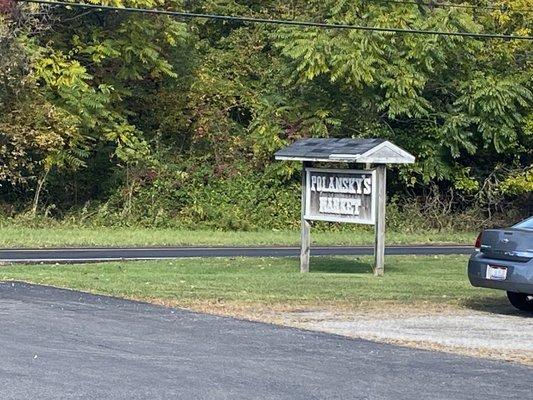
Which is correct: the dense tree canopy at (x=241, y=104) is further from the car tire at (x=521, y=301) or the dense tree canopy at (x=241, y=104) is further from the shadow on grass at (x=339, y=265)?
the car tire at (x=521, y=301)

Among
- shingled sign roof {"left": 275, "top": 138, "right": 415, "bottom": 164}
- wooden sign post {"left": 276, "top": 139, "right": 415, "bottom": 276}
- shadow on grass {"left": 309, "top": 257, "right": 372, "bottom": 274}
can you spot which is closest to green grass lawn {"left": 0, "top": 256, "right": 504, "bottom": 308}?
shadow on grass {"left": 309, "top": 257, "right": 372, "bottom": 274}

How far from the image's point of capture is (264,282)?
63.0 feet

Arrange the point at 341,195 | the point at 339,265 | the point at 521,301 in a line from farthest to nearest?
the point at 339,265 < the point at 341,195 < the point at 521,301

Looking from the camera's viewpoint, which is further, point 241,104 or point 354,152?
point 241,104

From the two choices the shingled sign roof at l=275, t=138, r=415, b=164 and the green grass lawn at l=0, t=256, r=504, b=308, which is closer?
the green grass lawn at l=0, t=256, r=504, b=308

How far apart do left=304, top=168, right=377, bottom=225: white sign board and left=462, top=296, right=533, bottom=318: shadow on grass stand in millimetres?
3459

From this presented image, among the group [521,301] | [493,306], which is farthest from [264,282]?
[521,301]

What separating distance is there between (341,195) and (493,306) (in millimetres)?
4870

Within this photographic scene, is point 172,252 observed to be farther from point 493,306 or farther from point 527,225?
point 527,225

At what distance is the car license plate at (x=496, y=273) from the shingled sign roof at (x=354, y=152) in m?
4.88

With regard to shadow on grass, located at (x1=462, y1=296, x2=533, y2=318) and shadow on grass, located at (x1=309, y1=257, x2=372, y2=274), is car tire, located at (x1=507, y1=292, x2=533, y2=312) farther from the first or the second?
shadow on grass, located at (x1=309, y1=257, x2=372, y2=274)

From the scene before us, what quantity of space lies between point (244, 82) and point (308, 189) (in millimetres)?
18584

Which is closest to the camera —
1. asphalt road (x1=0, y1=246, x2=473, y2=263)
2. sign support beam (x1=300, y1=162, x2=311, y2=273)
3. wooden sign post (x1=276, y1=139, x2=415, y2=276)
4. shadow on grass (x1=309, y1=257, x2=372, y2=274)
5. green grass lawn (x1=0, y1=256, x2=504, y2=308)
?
green grass lawn (x1=0, y1=256, x2=504, y2=308)

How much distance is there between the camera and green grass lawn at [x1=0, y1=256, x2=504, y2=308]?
55.5 ft
